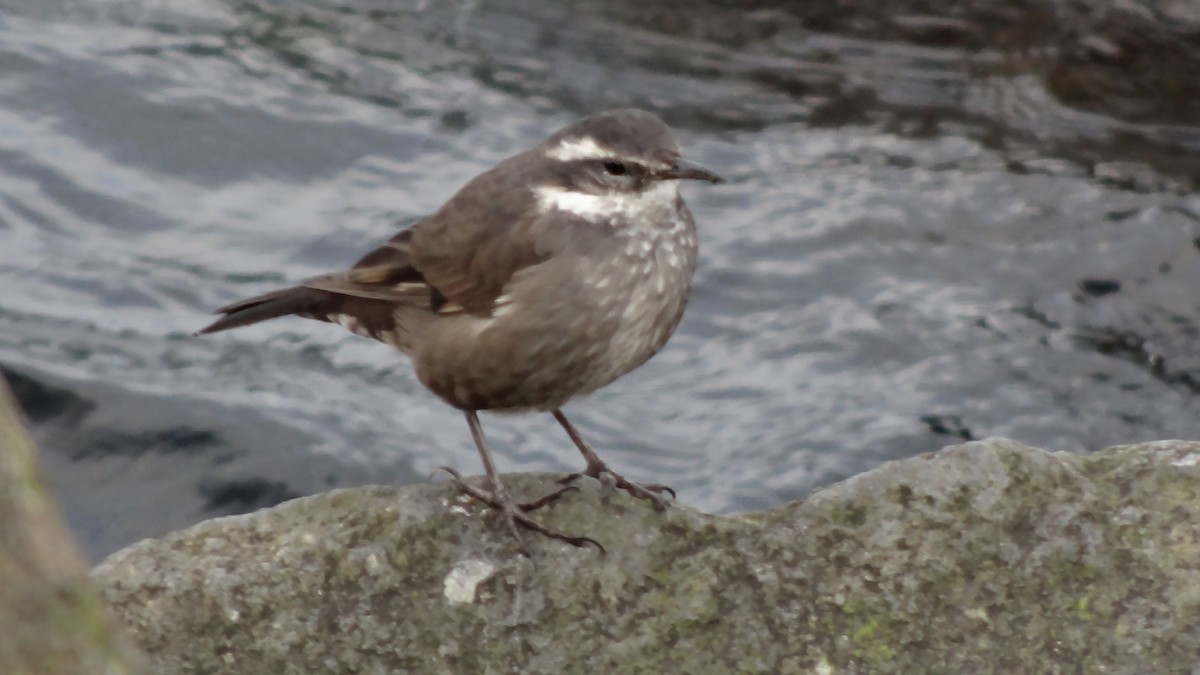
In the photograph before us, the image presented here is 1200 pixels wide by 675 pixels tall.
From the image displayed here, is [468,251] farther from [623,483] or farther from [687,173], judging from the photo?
[623,483]

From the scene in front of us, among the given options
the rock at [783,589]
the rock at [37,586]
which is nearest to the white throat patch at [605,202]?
the rock at [783,589]

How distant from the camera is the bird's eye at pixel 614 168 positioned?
5.10 m

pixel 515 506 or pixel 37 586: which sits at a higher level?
pixel 37 586

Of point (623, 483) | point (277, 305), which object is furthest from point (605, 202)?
point (277, 305)

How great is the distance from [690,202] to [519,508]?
5707 mm

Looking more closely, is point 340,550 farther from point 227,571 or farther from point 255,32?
point 255,32

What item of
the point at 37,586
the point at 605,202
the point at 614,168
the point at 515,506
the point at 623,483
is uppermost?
the point at 37,586

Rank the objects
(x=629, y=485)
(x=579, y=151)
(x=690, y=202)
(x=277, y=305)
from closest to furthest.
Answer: (x=629, y=485) → (x=579, y=151) → (x=277, y=305) → (x=690, y=202)

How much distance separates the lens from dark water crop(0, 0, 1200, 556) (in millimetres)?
7715

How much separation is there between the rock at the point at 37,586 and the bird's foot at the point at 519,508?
7.39ft

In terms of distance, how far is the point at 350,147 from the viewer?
10422 mm

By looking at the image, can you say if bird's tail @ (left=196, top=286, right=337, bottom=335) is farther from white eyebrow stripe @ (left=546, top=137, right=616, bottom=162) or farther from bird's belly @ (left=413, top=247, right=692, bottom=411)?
white eyebrow stripe @ (left=546, top=137, right=616, bottom=162)

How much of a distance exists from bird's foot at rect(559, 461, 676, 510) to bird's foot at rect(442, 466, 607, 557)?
175 mm

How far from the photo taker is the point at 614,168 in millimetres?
5113
